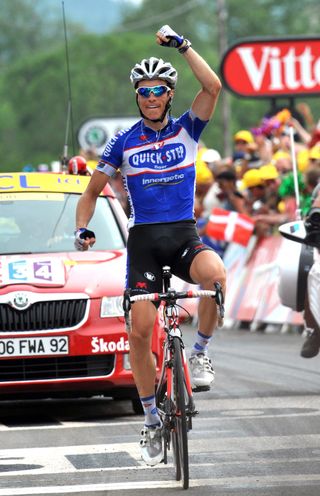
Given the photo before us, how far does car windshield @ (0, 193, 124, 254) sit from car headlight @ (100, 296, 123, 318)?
3.10 ft

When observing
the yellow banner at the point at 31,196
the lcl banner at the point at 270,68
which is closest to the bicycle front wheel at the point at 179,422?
the yellow banner at the point at 31,196

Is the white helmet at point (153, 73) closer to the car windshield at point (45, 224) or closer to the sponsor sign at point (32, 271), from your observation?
the sponsor sign at point (32, 271)

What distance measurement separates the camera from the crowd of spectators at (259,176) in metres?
20.0

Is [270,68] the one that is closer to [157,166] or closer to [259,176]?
[259,176]

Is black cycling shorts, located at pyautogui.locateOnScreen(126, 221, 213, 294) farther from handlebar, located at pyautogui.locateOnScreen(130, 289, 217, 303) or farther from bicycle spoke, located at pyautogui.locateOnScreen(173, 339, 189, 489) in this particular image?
bicycle spoke, located at pyautogui.locateOnScreen(173, 339, 189, 489)

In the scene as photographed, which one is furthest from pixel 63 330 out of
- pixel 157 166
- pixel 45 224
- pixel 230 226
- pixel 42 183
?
pixel 230 226

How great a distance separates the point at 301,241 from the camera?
1084 centimetres

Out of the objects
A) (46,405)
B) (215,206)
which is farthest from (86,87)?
(46,405)

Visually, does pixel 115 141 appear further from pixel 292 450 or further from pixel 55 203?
pixel 55 203

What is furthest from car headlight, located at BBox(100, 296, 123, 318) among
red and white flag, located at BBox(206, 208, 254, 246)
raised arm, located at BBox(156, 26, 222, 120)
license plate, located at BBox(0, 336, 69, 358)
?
red and white flag, located at BBox(206, 208, 254, 246)

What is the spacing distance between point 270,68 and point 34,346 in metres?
18.3

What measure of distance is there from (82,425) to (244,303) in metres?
9.93

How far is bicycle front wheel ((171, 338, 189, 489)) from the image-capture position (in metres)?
8.14

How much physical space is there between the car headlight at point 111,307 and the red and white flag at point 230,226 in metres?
9.84
